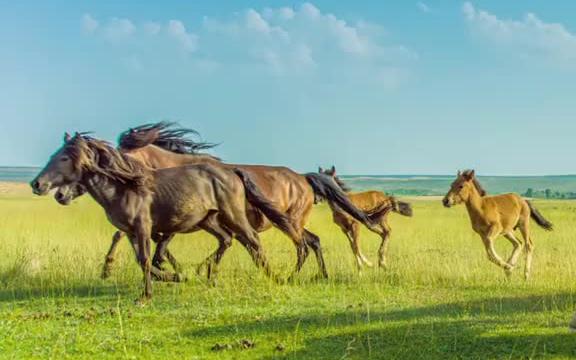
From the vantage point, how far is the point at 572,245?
20094 mm

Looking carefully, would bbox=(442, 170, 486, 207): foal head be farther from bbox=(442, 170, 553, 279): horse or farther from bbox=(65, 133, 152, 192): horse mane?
bbox=(65, 133, 152, 192): horse mane

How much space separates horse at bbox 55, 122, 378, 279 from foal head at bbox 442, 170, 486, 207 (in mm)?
2289

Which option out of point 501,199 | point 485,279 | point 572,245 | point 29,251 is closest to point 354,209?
point 485,279

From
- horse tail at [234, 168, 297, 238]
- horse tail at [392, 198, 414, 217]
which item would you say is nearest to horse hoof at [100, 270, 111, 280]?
horse tail at [234, 168, 297, 238]

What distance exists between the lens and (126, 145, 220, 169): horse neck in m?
12.3

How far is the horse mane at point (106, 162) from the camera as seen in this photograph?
33.9ft

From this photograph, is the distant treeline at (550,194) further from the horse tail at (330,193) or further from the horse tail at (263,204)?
the horse tail at (263,204)

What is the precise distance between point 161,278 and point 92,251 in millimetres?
5482

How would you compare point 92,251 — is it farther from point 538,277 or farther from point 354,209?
point 538,277

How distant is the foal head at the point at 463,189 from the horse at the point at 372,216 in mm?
1571

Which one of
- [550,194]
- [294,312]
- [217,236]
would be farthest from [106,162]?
[550,194]

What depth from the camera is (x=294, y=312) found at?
30.5 ft

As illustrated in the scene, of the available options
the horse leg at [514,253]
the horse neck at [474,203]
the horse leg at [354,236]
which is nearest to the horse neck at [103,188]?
the horse leg at [354,236]

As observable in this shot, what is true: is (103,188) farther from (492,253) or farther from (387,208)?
(387,208)
